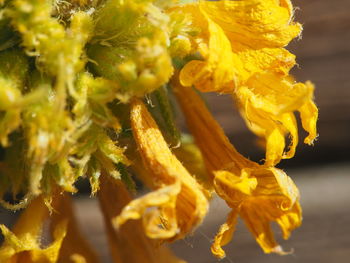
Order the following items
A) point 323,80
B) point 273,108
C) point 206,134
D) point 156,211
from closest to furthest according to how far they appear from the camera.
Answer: point 156,211
point 273,108
point 206,134
point 323,80

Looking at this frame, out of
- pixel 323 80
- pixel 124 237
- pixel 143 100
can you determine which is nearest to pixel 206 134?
pixel 143 100

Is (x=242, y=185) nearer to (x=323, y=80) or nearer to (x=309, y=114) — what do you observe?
(x=309, y=114)

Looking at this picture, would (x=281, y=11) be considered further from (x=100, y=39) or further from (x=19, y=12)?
(x=19, y=12)

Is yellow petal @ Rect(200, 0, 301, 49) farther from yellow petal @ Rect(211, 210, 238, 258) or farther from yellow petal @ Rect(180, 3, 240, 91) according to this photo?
yellow petal @ Rect(211, 210, 238, 258)

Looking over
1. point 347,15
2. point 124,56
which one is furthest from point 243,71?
point 347,15

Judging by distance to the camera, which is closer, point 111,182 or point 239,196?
point 239,196

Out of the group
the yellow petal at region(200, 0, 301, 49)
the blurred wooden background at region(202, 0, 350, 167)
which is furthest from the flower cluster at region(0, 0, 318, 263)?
the blurred wooden background at region(202, 0, 350, 167)

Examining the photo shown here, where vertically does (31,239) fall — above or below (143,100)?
below
